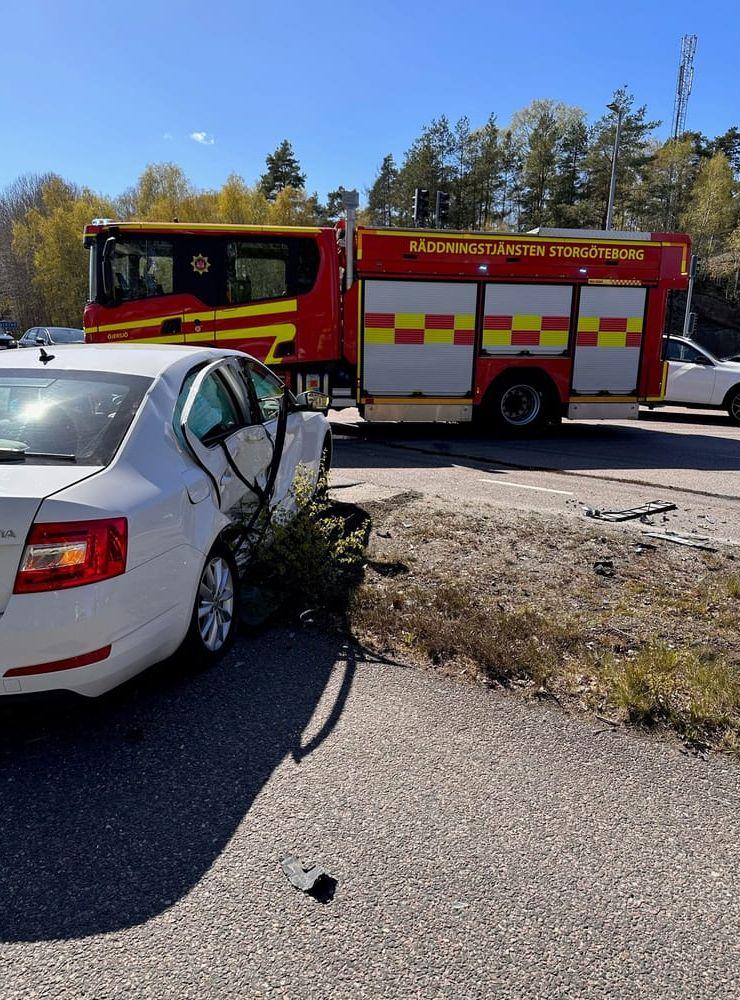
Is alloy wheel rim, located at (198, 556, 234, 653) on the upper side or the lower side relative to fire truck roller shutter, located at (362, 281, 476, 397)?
lower

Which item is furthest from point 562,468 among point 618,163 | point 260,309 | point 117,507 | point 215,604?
point 618,163

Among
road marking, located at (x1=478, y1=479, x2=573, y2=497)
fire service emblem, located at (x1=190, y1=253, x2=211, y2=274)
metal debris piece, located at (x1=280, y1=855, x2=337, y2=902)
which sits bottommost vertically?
metal debris piece, located at (x1=280, y1=855, x2=337, y2=902)

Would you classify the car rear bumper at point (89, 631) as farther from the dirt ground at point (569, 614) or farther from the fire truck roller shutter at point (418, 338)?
the fire truck roller shutter at point (418, 338)

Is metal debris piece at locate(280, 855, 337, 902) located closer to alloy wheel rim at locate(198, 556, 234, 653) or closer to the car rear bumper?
the car rear bumper

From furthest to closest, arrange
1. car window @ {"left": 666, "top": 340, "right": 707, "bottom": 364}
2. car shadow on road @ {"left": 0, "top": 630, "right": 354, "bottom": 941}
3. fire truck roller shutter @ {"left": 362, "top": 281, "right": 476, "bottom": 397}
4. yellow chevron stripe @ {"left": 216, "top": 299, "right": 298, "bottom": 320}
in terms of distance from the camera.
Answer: car window @ {"left": 666, "top": 340, "right": 707, "bottom": 364} → fire truck roller shutter @ {"left": 362, "top": 281, "right": 476, "bottom": 397} → yellow chevron stripe @ {"left": 216, "top": 299, "right": 298, "bottom": 320} → car shadow on road @ {"left": 0, "top": 630, "right": 354, "bottom": 941}

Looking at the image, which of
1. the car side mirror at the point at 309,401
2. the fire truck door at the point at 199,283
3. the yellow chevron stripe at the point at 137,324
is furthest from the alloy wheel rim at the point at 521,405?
the car side mirror at the point at 309,401

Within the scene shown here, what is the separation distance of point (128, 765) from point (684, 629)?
10.1ft

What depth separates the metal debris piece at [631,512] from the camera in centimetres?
669

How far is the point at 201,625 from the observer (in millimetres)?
3596

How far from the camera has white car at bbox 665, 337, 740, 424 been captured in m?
15.4

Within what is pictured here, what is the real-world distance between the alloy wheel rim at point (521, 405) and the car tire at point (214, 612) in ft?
29.3

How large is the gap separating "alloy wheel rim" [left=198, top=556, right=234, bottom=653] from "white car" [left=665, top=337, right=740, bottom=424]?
1352 centimetres

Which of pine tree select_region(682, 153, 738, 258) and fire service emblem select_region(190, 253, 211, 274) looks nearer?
fire service emblem select_region(190, 253, 211, 274)

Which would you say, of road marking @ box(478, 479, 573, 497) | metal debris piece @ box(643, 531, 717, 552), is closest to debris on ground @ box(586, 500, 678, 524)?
metal debris piece @ box(643, 531, 717, 552)
